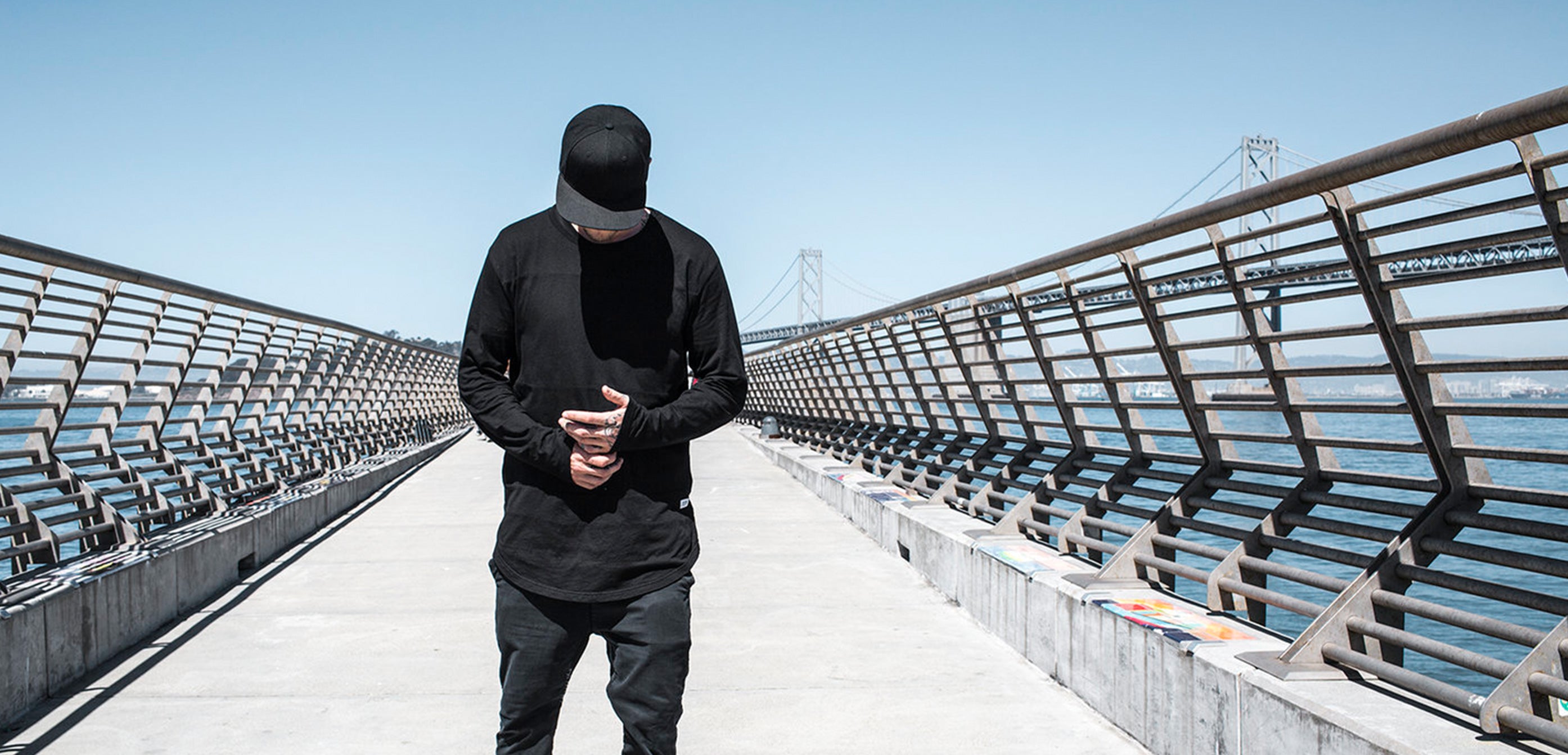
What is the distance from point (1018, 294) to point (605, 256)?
4189 mm

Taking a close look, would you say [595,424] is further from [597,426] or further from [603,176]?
[603,176]

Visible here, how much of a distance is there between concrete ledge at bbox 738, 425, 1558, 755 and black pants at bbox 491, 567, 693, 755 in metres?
1.68

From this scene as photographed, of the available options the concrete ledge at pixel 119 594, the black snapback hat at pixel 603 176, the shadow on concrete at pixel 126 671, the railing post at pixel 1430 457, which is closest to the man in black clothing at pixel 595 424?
the black snapback hat at pixel 603 176

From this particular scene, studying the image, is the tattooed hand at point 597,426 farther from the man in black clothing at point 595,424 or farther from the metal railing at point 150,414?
the metal railing at point 150,414

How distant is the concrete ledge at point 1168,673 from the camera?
3.21 metres

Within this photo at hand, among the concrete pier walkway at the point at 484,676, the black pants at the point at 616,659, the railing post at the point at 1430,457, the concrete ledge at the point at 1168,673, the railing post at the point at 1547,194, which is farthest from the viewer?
the concrete pier walkway at the point at 484,676

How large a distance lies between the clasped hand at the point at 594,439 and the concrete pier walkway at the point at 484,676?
209cm

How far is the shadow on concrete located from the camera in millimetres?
4461

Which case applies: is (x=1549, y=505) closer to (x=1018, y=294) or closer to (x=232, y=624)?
(x=1018, y=294)

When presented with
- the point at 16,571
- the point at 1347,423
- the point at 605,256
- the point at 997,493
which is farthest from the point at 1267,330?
the point at 1347,423

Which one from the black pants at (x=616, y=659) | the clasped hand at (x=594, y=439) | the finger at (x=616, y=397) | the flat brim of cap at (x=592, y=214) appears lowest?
the black pants at (x=616, y=659)

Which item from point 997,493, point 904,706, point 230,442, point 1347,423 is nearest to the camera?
point 904,706

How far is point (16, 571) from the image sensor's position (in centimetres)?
547

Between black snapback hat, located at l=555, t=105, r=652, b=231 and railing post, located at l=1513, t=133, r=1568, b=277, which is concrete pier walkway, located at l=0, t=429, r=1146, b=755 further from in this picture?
black snapback hat, located at l=555, t=105, r=652, b=231
